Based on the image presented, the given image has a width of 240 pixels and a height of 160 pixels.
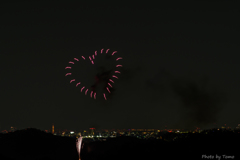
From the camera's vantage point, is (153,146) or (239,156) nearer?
(239,156)

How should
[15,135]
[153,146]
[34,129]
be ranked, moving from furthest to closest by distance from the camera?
[34,129] → [15,135] → [153,146]

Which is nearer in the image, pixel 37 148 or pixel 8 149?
pixel 8 149

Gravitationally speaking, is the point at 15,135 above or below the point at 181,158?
above

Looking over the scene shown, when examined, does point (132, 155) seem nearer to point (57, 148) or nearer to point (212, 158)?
point (212, 158)

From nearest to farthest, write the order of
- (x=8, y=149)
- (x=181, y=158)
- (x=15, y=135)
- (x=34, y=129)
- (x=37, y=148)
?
1. (x=181, y=158)
2. (x=8, y=149)
3. (x=37, y=148)
4. (x=15, y=135)
5. (x=34, y=129)

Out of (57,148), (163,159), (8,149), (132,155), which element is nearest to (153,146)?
(132,155)

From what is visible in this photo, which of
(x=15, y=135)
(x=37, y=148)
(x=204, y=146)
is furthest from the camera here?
(x=15, y=135)

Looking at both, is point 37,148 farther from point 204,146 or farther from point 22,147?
point 204,146

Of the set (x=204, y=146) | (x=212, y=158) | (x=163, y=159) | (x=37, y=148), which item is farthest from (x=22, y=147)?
(x=212, y=158)

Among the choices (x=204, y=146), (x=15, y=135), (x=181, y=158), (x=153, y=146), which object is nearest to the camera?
(x=181, y=158)
